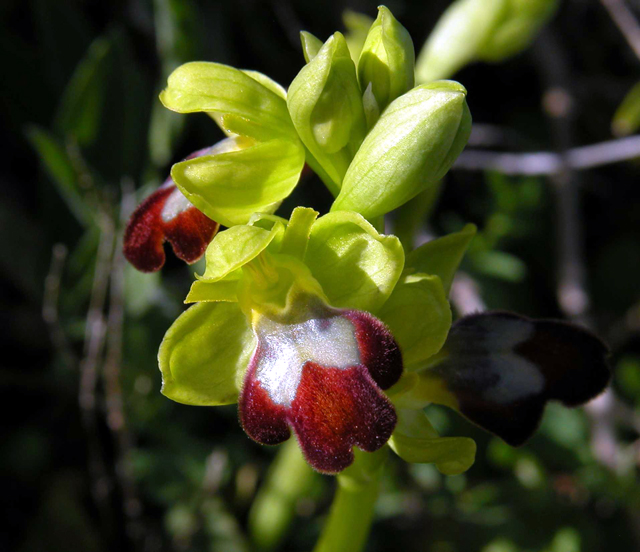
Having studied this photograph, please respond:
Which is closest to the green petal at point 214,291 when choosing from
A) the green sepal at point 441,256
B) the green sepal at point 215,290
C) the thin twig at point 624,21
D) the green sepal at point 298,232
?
the green sepal at point 215,290

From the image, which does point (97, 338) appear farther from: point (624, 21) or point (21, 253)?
point (624, 21)

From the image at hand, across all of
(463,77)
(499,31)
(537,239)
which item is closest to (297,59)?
(463,77)

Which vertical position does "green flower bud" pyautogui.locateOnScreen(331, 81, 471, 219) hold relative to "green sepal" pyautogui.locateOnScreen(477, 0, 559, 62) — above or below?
above

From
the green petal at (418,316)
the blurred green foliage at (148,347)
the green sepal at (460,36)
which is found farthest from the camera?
the green sepal at (460,36)

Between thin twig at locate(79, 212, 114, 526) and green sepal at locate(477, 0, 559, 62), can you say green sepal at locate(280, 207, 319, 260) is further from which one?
green sepal at locate(477, 0, 559, 62)

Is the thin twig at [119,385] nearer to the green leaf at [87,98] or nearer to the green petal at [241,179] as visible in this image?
the green leaf at [87,98]

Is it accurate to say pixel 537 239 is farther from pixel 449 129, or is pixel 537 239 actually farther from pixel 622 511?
pixel 449 129

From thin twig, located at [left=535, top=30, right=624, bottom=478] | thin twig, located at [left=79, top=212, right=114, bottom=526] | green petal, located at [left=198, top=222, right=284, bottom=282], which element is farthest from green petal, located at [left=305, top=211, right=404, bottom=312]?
thin twig, located at [left=535, top=30, right=624, bottom=478]
